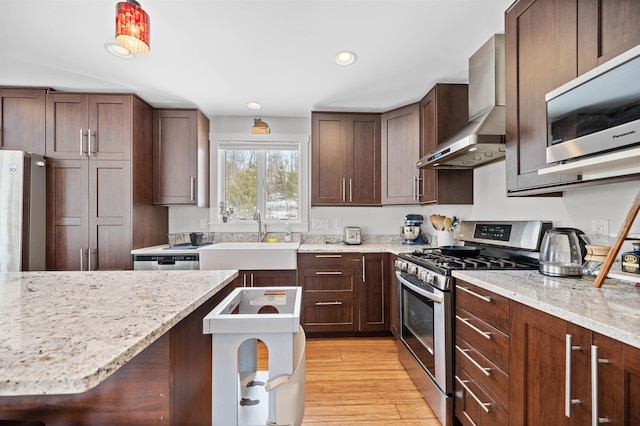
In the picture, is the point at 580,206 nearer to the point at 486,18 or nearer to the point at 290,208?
the point at 486,18

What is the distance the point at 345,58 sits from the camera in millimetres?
2156

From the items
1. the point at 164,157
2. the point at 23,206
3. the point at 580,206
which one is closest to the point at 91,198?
the point at 23,206

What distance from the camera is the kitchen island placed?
55cm

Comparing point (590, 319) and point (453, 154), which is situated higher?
point (453, 154)

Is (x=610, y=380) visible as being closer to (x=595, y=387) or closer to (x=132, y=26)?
(x=595, y=387)

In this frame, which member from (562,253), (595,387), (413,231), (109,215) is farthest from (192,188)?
(595,387)

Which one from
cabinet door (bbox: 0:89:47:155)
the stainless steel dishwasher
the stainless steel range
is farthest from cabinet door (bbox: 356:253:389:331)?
cabinet door (bbox: 0:89:47:155)

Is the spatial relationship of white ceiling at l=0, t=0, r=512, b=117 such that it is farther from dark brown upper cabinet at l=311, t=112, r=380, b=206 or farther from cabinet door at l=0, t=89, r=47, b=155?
dark brown upper cabinet at l=311, t=112, r=380, b=206

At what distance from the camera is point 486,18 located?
5.65ft

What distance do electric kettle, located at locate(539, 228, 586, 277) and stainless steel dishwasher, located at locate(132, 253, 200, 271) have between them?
2736mm

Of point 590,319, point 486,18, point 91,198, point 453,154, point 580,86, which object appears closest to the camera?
point 590,319

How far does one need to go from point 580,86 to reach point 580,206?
30.6 inches

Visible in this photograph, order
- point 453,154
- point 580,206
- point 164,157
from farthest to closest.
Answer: point 164,157
point 453,154
point 580,206

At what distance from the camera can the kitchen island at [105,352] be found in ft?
1.81
